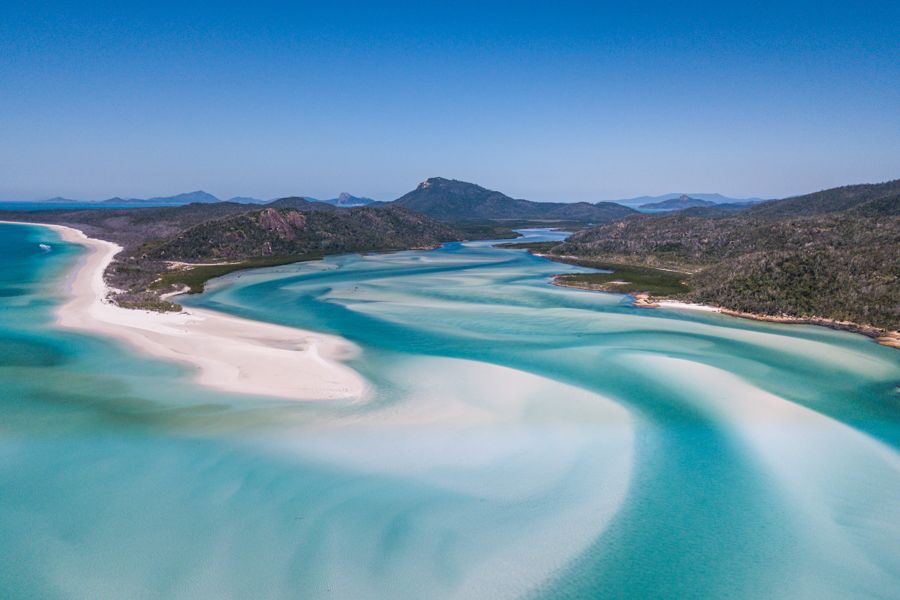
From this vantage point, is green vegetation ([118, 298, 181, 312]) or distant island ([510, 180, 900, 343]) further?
green vegetation ([118, 298, 181, 312])

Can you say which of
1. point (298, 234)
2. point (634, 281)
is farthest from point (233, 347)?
point (298, 234)

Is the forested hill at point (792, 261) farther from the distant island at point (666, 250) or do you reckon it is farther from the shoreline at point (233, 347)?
the shoreline at point (233, 347)

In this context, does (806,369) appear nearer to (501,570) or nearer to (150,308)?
(501,570)

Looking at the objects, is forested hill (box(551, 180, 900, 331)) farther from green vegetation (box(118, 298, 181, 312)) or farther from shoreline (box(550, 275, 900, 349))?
green vegetation (box(118, 298, 181, 312))

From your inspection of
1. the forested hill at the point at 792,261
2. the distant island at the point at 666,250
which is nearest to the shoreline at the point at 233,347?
the distant island at the point at 666,250

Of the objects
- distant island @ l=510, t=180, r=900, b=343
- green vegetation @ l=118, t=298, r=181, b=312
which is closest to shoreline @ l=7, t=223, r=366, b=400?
green vegetation @ l=118, t=298, r=181, b=312

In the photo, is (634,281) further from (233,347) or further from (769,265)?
(233,347)
